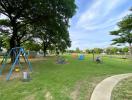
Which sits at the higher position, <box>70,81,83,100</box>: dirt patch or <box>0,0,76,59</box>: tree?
<box>0,0,76,59</box>: tree

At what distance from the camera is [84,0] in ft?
63.1

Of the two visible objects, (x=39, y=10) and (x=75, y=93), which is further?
(x=39, y=10)

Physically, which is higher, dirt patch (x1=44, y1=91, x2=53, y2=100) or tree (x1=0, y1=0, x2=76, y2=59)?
tree (x1=0, y1=0, x2=76, y2=59)

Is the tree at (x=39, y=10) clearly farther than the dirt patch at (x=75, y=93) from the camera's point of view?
Yes

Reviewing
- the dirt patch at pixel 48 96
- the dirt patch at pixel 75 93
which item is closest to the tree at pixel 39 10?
the dirt patch at pixel 75 93

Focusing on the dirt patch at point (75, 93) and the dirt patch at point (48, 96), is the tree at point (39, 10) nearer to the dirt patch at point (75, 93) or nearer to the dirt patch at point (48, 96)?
the dirt patch at point (75, 93)

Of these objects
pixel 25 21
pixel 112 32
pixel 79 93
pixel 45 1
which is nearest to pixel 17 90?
pixel 79 93

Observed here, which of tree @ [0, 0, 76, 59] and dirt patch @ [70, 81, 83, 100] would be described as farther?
tree @ [0, 0, 76, 59]

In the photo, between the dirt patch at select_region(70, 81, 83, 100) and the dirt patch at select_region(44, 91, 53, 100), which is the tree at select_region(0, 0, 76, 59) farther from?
the dirt patch at select_region(44, 91, 53, 100)

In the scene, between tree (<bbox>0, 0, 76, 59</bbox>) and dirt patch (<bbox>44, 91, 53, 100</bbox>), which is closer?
dirt patch (<bbox>44, 91, 53, 100</bbox>)

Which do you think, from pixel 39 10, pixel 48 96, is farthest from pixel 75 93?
pixel 39 10

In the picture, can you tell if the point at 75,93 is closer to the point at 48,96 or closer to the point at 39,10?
the point at 48,96

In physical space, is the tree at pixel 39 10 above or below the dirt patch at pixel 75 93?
above

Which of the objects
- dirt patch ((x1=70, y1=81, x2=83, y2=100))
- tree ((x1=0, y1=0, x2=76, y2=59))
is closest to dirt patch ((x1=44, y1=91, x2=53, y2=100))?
dirt patch ((x1=70, y1=81, x2=83, y2=100))
